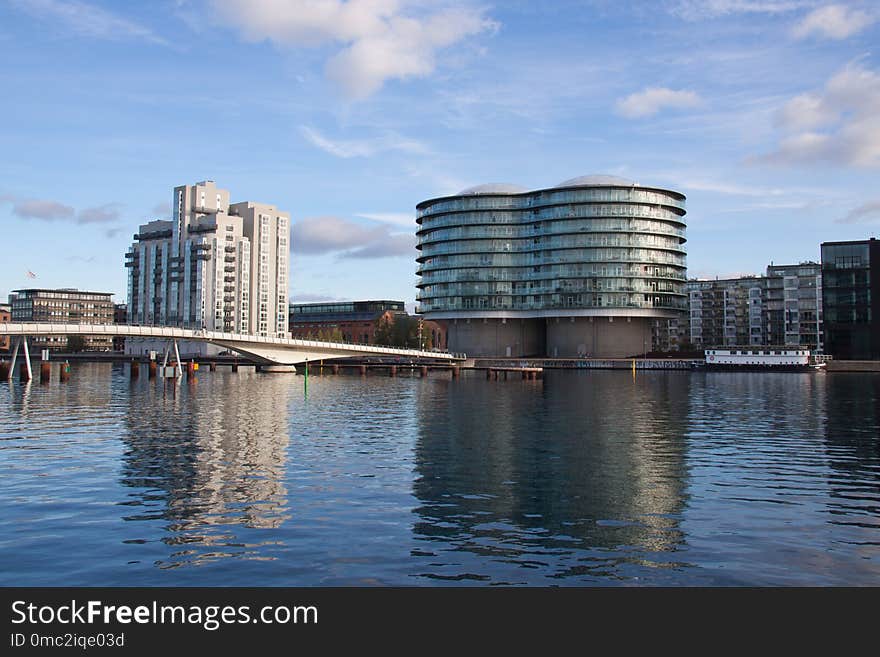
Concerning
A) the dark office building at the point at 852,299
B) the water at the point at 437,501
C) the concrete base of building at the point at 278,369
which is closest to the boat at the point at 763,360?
the dark office building at the point at 852,299

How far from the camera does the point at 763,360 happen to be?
584 ft

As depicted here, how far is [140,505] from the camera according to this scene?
92.0 ft

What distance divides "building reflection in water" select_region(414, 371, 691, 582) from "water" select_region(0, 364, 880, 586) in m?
0.11

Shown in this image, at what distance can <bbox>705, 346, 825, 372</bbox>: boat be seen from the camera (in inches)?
6811

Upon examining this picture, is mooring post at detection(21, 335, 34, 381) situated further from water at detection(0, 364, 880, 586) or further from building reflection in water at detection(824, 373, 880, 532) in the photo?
building reflection in water at detection(824, 373, 880, 532)

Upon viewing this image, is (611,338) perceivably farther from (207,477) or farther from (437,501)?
(437,501)

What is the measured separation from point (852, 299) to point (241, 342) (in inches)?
5474

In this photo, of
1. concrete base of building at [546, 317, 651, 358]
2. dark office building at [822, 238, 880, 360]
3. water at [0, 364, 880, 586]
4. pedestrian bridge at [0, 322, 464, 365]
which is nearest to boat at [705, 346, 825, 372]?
dark office building at [822, 238, 880, 360]

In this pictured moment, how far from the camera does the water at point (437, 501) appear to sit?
2022cm

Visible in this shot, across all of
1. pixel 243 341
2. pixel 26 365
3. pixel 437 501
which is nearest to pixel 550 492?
pixel 437 501
